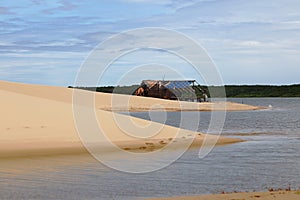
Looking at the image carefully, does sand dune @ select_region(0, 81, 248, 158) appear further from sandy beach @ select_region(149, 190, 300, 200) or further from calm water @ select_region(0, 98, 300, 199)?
sandy beach @ select_region(149, 190, 300, 200)

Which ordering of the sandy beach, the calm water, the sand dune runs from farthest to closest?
the sand dune, the calm water, the sandy beach

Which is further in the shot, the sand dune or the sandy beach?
the sand dune

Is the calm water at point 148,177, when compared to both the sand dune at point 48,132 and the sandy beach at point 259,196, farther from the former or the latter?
the sand dune at point 48,132

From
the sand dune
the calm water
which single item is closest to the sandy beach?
the calm water

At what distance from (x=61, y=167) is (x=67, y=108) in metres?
17.3

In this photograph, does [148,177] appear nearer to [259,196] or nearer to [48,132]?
[259,196]

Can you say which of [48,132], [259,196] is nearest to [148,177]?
[259,196]

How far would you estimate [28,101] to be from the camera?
3834 centimetres

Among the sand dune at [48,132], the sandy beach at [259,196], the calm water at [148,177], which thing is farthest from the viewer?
the sand dune at [48,132]

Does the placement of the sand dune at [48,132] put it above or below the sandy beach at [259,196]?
above

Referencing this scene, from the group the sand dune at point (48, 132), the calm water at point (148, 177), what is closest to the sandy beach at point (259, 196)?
the calm water at point (148, 177)

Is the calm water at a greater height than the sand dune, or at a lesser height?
lesser

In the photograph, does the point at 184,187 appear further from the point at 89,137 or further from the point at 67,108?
the point at 67,108

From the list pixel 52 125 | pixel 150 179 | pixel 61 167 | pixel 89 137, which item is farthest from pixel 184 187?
pixel 52 125
